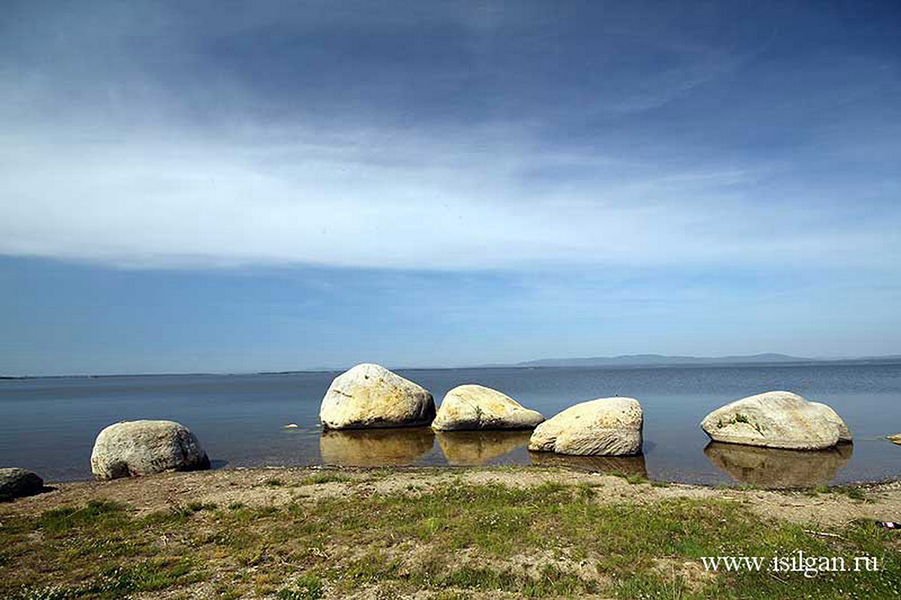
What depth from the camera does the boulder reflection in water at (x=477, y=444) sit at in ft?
77.6

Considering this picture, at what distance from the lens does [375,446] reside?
27656 mm

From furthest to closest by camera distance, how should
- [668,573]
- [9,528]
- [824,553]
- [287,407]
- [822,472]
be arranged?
1. [287,407]
2. [822,472]
3. [9,528]
4. [824,553]
5. [668,573]

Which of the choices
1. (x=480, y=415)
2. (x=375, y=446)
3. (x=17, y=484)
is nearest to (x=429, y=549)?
(x=17, y=484)

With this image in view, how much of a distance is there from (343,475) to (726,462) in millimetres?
15386

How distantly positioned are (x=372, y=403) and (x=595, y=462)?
637 inches

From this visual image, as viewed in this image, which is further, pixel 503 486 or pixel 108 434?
pixel 108 434

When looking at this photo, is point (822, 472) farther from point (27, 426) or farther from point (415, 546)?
point (27, 426)

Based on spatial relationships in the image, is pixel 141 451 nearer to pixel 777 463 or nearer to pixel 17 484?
pixel 17 484

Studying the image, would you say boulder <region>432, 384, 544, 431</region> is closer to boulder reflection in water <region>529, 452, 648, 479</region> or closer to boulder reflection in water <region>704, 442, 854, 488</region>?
boulder reflection in water <region>529, 452, 648, 479</region>

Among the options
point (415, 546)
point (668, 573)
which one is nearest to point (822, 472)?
point (668, 573)

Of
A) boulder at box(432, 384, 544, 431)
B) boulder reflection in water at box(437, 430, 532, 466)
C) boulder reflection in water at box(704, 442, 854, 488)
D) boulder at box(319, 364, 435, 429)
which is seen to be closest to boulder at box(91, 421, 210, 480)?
boulder reflection in water at box(437, 430, 532, 466)

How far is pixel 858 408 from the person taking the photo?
1585 inches

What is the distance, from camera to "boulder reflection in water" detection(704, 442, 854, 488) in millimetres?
18312

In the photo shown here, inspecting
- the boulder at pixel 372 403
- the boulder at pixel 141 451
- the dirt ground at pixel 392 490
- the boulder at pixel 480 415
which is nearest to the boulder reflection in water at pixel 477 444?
the boulder at pixel 480 415
